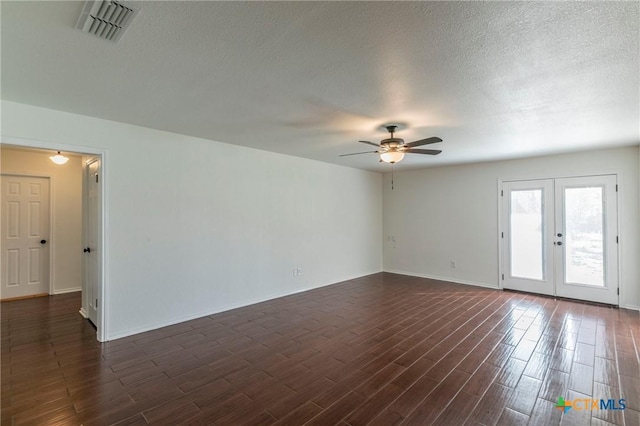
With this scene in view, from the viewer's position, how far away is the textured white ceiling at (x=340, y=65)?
163 cm

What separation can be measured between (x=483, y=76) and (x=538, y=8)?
30.2 inches

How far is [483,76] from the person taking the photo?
231 centimetres

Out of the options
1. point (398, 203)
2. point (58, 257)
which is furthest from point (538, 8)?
point (58, 257)

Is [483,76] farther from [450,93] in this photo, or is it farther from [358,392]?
[358,392]

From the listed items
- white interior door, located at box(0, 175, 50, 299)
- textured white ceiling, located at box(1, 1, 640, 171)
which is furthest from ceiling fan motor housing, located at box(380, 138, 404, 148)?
white interior door, located at box(0, 175, 50, 299)

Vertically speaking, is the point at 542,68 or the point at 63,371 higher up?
the point at 542,68

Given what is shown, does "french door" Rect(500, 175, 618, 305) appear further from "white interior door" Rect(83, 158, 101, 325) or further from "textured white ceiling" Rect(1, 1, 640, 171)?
"white interior door" Rect(83, 158, 101, 325)

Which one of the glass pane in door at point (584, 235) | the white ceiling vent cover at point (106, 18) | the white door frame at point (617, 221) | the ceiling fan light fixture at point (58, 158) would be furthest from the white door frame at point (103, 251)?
the glass pane in door at point (584, 235)

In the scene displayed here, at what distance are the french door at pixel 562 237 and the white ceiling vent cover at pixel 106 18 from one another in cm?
629

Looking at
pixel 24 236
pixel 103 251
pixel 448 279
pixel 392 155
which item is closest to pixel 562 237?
pixel 448 279

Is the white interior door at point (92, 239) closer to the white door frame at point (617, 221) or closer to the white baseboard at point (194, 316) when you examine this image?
the white baseboard at point (194, 316)

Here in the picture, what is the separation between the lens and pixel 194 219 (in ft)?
14.0

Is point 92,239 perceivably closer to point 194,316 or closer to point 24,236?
point 194,316

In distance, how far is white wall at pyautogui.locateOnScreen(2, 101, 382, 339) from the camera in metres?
3.52
